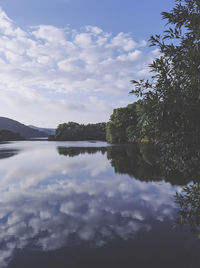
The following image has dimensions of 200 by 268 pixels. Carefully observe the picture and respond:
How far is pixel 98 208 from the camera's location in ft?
33.9

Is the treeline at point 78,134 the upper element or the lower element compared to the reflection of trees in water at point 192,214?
upper

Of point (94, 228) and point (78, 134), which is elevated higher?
point (78, 134)

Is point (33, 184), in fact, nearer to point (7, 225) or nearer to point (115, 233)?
point (7, 225)

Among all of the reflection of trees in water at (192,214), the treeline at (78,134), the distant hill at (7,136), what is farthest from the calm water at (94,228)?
the distant hill at (7,136)

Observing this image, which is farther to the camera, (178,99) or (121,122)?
(121,122)

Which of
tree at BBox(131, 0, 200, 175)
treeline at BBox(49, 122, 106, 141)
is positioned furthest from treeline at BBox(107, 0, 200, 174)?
treeline at BBox(49, 122, 106, 141)

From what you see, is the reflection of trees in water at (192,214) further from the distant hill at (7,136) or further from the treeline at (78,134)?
the distant hill at (7,136)

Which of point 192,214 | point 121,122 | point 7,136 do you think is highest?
point 121,122

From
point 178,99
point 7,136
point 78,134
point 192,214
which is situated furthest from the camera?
point 78,134

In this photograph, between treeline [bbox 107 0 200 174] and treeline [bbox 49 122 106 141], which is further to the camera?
treeline [bbox 49 122 106 141]

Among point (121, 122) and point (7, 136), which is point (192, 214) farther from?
point (7, 136)

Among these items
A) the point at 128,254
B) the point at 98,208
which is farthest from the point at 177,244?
the point at 98,208

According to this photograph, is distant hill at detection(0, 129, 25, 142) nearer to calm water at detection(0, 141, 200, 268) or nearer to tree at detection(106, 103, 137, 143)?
tree at detection(106, 103, 137, 143)

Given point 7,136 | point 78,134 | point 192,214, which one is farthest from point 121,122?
point 7,136
